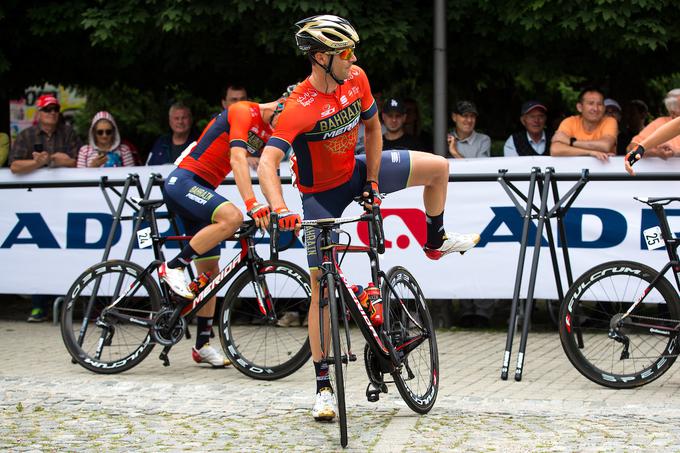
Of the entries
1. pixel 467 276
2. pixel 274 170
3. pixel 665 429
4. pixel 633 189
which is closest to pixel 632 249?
pixel 633 189

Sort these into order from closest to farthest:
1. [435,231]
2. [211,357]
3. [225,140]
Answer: [435,231] < [225,140] < [211,357]

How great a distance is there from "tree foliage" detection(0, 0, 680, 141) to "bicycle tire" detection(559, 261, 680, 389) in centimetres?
368

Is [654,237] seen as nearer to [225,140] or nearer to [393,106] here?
[225,140]

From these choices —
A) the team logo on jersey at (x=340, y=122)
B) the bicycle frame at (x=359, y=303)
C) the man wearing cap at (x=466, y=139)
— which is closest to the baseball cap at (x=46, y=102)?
the man wearing cap at (x=466, y=139)

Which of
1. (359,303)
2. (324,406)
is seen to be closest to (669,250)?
(359,303)

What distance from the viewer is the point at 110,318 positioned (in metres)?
9.20

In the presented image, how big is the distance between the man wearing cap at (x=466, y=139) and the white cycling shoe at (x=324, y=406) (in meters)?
4.97

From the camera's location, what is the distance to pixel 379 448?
6.37 meters

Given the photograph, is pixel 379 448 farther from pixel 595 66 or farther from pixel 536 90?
pixel 536 90

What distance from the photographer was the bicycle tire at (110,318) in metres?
9.03

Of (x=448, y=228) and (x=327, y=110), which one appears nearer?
(x=327, y=110)

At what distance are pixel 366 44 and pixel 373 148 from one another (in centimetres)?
443

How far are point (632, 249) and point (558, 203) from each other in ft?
5.42

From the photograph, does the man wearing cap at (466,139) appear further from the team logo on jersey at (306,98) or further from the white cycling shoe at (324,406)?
the white cycling shoe at (324,406)
